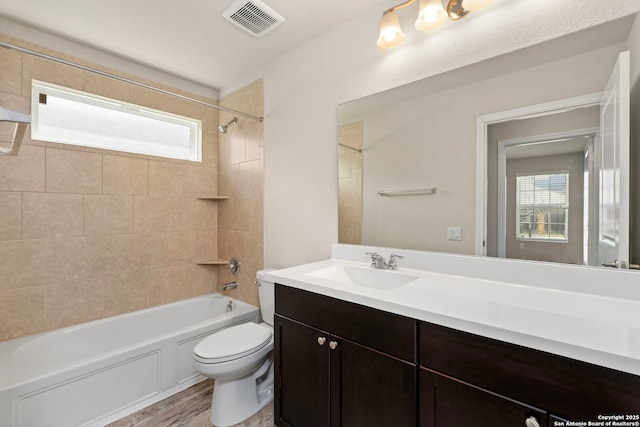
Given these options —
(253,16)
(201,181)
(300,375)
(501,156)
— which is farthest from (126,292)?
(501,156)

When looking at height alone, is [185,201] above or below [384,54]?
below

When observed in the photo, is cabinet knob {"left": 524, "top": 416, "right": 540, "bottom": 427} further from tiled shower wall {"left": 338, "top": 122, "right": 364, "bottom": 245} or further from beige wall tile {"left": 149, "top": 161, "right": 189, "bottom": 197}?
beige wall tile {"left": 149, "top": 161, "right": 189, "bottom": 197}

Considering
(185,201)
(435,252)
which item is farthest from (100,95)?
(435,252)

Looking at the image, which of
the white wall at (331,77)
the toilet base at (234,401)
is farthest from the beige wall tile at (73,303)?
the white wall at (331,77)

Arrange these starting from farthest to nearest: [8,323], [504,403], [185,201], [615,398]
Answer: [185,201] < [8,323] < [504,403] < [615,398]

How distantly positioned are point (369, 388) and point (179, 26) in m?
2.35

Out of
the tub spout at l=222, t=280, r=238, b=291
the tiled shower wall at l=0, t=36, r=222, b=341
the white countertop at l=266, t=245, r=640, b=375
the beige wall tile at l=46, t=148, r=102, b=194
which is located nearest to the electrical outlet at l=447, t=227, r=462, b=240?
the white countertop at l=266, t=245, r=640, b=375

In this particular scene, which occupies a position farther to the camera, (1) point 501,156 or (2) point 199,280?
(2) point 199,280

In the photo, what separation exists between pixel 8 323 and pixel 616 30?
353 cm

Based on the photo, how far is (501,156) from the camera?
50.8 inches

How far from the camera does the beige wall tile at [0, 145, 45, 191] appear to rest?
72.0 inches

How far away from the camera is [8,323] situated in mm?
1840

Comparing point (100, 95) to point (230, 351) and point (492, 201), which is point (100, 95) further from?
point (492, 201)

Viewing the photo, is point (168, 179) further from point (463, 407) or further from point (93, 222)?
point (463, 407)
